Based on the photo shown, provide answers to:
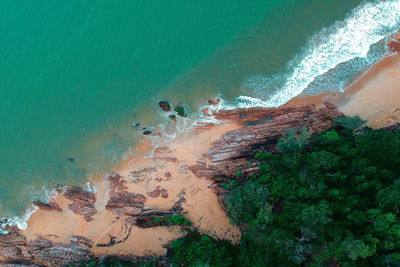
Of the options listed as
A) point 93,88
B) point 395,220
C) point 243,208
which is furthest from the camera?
point 93,88

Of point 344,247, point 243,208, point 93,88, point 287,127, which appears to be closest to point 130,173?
point 93,88

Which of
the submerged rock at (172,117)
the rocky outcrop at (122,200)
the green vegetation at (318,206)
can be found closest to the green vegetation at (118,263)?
the green vegetation at (318,206)

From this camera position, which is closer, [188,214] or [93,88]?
[188,214]

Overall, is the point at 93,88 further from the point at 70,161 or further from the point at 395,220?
the point at 395,220

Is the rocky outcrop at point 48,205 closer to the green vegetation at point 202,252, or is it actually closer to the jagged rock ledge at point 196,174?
the jagged rock ledge at point 196,174

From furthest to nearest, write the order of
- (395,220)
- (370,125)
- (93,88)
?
(93,88), (370,125), (395,220)

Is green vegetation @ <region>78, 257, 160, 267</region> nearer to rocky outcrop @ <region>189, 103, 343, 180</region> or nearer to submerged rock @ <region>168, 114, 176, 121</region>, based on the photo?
rocky outcrop @ <region>189, 103, 343, 180</region>

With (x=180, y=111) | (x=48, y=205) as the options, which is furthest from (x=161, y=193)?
(x=48, y=205)
